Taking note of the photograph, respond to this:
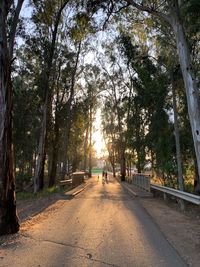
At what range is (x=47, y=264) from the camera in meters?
6.46

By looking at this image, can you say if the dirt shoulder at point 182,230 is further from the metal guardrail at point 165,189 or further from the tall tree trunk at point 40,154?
the tall tree trunk at point 40,154

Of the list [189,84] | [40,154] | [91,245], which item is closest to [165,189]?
[189,84]

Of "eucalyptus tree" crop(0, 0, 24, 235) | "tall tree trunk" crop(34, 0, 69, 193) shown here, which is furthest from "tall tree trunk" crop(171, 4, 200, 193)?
"tall tree trunk" crop(34, 0, 69, 193)

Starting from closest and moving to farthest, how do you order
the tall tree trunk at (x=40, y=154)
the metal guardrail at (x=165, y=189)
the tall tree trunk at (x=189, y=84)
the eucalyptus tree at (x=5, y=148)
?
1. the eucalyptus tree at (x=5, y=148)
2. the tall tree trunk at (x=189, y=84)
3. the metal guardrail at (x=165, y=189)
4. the tall tree trunk at (x=40, y=154)

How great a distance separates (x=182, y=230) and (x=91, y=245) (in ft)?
11.1

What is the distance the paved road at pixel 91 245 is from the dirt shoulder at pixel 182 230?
236 mm

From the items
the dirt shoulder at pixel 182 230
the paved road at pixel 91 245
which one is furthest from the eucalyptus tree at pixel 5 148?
the dirt shoulder at pixel 182 230

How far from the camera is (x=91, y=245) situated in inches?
316

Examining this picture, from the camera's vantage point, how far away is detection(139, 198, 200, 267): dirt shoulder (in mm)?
7448

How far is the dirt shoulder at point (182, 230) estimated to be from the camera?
7448 mm

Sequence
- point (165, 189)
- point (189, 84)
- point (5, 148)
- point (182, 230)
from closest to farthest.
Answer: point (5, 148) < point (182, 230) < point (189, 84) < point (165, 189)

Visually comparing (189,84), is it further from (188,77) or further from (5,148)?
(5,148)

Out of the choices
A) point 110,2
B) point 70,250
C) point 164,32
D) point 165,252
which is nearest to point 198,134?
point 165,252

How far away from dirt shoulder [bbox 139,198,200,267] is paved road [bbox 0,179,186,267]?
0.24m
